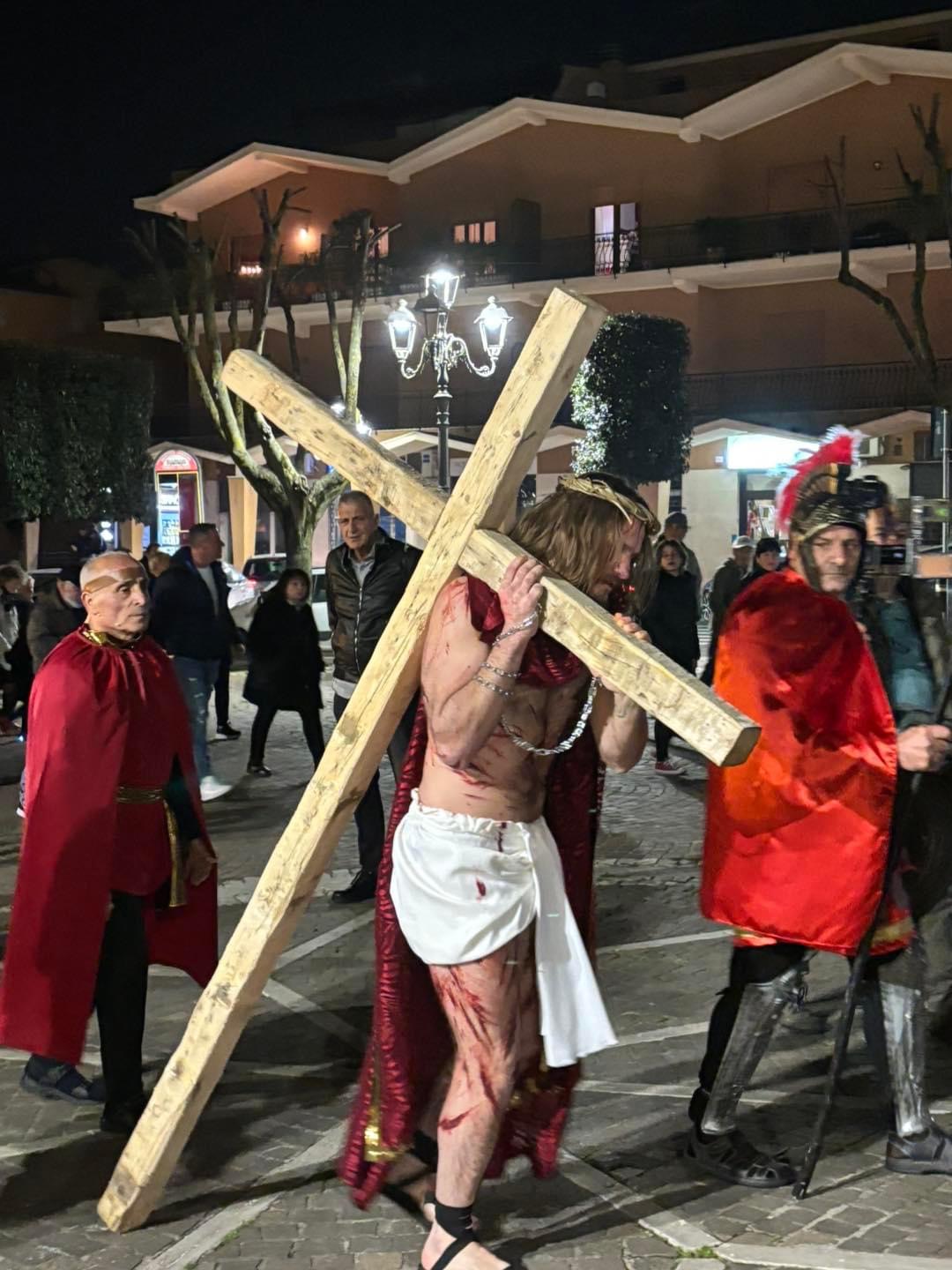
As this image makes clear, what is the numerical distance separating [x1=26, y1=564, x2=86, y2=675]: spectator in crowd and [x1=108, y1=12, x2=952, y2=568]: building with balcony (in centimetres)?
2026

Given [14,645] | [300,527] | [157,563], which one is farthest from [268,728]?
[300,527]

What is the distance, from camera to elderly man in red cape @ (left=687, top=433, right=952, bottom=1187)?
3.82m

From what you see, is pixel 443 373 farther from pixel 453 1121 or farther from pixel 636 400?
pixel 453 1121

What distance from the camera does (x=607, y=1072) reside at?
4.79 metres

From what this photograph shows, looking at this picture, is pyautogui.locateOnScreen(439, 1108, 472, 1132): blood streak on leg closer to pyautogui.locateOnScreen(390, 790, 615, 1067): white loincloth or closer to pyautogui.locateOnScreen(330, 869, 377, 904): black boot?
pyautogui.locateOnScreen(390, 790, 615, 1067): white loincloth

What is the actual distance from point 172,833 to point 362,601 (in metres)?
2.70

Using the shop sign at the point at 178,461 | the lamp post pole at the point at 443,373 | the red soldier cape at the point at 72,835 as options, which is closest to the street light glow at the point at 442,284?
the lamp post pole at the point at 443,373

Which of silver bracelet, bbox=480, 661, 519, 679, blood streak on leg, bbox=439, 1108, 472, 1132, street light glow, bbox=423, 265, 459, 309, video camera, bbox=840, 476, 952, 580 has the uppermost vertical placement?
street light glow, bbox=423, 265, 459, 309

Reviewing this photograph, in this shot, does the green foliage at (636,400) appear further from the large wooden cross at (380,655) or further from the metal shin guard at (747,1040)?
the large wooden cross at (380,655)

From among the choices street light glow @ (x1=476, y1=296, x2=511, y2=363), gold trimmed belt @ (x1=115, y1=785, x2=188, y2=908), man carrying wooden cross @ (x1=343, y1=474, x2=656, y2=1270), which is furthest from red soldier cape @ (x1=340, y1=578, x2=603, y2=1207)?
street light glow @ (x1=476, y1=296, x2=511, y2=363)

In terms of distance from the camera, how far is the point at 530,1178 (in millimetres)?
3998

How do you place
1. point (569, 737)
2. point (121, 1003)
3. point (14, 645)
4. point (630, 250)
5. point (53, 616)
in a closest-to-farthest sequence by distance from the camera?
point (569, 737) → point (121, 1003) → point (53, 616) → point (14, 645) → point (630, 250)

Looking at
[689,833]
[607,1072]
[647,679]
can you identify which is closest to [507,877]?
[647,679]

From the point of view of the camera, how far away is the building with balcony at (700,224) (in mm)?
29484
